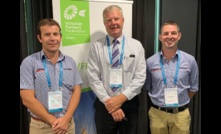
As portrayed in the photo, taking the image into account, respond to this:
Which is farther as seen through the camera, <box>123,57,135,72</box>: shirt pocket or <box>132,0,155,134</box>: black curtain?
<box>132,0,155,134</box>: black curtain

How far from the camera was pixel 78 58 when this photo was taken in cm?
273

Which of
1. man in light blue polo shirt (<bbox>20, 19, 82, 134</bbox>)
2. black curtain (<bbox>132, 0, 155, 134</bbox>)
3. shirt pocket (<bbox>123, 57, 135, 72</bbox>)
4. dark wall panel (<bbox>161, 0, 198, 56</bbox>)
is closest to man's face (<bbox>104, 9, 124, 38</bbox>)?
shirt pocket (<bbox>123, 57, 135, 72</bbox>)

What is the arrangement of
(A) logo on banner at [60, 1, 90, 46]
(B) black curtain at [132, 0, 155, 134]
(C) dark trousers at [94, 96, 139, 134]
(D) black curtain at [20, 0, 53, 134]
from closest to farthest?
(C) dark trousers at [94, 96, 139, 134] < (A) logo on banner at [60, 1, 90, 46] < (D) black curtain at [20, 0, 53, 134] < (B) black curtain at [132, 0, 155, 134]

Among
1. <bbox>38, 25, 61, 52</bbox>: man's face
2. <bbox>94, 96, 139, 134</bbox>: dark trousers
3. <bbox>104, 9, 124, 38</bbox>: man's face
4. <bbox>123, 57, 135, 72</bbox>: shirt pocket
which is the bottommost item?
<bbox>94, 96, 139, 134</bbox>: dark trousers

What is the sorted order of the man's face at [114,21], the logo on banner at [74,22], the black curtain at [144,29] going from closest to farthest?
the man's face at [114,21] < the logo on banner at [74,22] < the black curtain at [144,29]

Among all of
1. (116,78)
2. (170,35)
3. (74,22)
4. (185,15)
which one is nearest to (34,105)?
(116,78)

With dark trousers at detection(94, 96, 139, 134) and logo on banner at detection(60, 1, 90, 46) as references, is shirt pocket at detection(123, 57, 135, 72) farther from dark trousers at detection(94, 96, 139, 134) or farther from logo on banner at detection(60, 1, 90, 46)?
logo on banner at detection(60, 1, 90, 46)

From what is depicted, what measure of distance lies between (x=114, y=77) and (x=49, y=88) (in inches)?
27.0

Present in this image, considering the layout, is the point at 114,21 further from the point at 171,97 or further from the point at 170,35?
the point at 171,97

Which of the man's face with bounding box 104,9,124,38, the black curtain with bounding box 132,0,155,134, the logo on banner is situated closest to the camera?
the man's face with bounding box 104,9,124,38

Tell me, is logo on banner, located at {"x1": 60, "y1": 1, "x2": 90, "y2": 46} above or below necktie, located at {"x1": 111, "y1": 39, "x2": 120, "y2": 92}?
above

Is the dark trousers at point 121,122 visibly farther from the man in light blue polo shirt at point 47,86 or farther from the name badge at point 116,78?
the man in light blue polo shirt at point 47,86

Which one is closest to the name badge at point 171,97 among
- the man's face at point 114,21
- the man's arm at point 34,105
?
the man's face at point 114,21

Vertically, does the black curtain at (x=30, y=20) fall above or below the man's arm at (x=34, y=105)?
above
